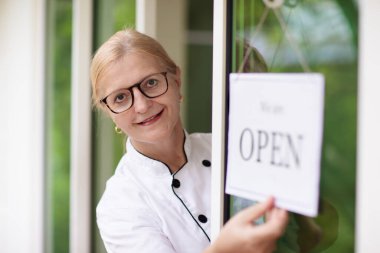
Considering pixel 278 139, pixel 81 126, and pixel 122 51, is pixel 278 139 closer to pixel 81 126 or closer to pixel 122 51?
pixel 122 51

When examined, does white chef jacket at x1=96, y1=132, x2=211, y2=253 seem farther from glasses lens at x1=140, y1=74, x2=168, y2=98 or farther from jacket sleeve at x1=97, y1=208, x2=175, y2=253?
glasses lens at x1=140, y1=74, x2=168, y2=98

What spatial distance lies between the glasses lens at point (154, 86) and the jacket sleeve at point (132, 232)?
30cm

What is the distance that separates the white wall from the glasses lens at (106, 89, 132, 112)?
1.61 meters

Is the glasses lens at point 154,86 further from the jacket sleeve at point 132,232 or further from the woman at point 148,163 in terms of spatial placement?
the jacket sleeve at point 132,232

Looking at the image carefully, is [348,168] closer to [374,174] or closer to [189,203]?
[374,174]

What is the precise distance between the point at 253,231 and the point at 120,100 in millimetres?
569

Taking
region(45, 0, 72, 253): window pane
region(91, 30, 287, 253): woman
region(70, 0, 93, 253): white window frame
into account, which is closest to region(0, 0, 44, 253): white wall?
region(45, 0, 72, 253): window pane

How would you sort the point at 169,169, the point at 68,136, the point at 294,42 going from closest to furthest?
1. the point at 294,42
2. the point at 169,169
3. the point at 68,136

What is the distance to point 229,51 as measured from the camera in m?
1.13

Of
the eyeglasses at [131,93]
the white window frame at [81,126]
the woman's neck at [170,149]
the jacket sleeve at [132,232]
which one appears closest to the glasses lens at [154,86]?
the eyeglasses at [131,93]

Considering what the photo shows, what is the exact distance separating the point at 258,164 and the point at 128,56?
552mm

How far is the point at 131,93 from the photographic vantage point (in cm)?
129

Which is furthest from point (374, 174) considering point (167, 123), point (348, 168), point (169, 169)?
point (169, 169)

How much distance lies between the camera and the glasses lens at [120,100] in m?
1.30
